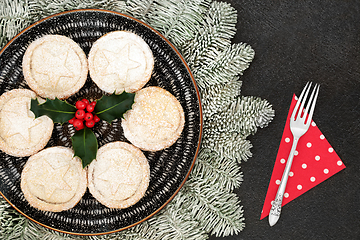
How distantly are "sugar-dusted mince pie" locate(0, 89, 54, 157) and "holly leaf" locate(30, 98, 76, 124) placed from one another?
0.10m

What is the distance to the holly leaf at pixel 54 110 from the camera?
1169 millimetres

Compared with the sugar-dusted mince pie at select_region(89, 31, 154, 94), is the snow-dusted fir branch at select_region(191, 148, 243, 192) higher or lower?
lower

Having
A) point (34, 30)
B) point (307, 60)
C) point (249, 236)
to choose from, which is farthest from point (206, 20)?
point (249, 236)

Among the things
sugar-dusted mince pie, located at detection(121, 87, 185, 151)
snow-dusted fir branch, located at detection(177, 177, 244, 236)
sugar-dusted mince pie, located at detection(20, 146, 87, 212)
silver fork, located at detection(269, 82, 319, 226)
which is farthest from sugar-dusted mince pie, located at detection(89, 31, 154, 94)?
silver fork, located at detection(269, 82, 319, 226)

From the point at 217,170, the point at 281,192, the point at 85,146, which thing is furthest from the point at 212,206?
the point at 85,146

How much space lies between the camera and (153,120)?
1304mm

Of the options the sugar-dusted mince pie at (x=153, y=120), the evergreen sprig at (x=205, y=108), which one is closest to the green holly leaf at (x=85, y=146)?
the sugar-dusted mince pie at (x=153, y=120)

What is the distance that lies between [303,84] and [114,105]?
0.99 m

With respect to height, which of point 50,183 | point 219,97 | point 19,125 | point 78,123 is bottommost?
point 50,183

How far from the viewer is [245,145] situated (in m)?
1.38

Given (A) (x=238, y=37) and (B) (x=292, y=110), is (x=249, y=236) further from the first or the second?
(A) (x=238, y=37)

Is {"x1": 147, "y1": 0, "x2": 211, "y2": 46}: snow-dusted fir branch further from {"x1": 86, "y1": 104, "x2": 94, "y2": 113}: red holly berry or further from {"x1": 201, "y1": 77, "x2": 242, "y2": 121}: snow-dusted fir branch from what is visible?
{"x1": 86, "y1": 104, "x2": 94, "y2": 113}: red holly berry

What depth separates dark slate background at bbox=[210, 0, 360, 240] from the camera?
1.41 meters

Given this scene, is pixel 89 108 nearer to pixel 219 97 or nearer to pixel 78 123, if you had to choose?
pixel 78 123
